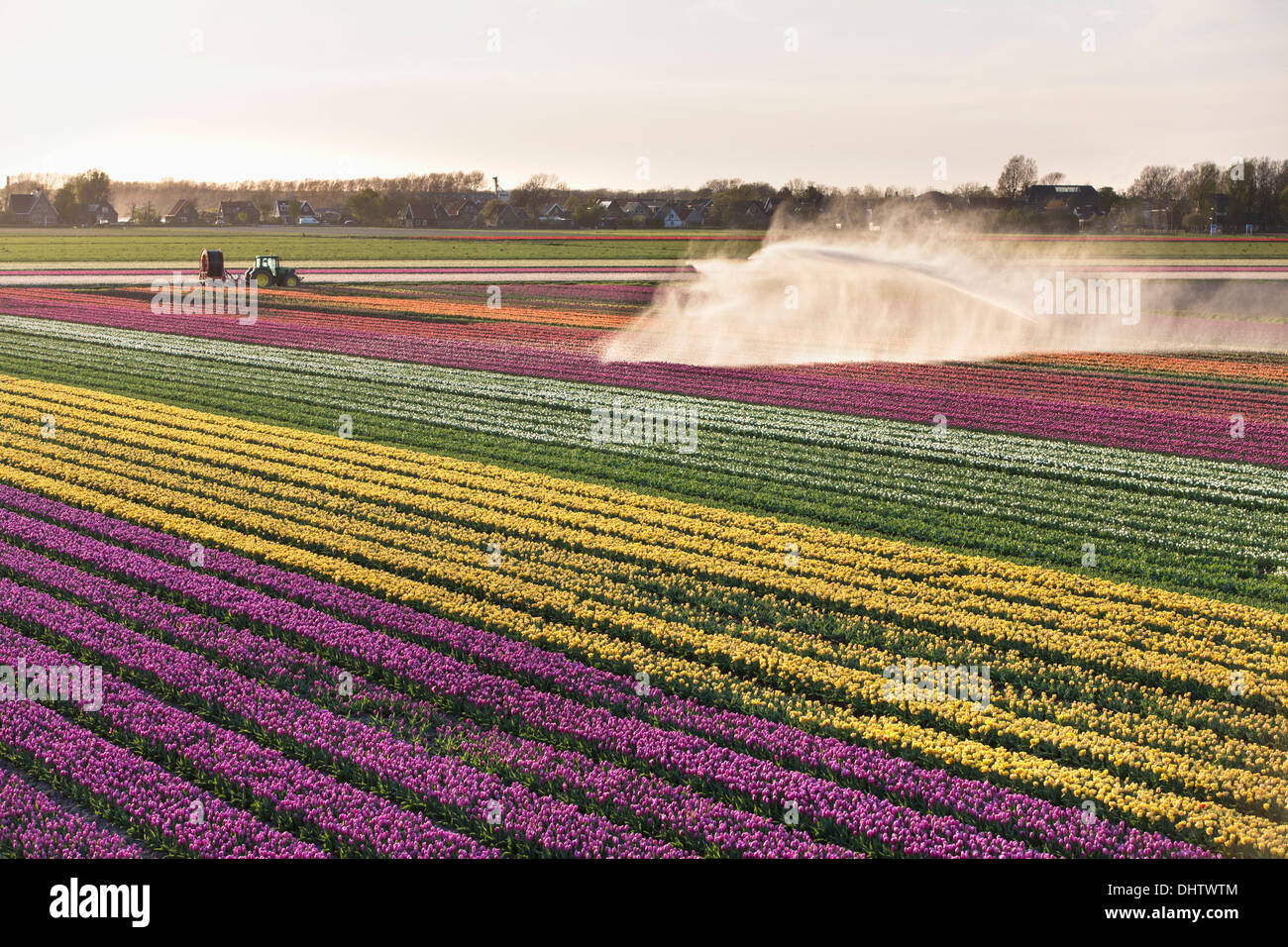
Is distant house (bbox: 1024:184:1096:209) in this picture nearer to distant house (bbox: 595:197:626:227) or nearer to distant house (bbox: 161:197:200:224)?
distant house (bbox: 595:197:626:227)

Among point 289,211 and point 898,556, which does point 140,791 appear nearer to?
point 898,556

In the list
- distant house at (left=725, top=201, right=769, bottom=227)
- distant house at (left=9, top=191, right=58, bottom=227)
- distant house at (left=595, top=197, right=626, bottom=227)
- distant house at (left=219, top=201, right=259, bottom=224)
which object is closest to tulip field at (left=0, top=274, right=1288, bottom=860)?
distant house at (left=725, top=201, right=769, bottom=227)

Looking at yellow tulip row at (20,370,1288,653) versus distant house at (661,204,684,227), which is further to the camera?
distant house at (661,204,684,227)

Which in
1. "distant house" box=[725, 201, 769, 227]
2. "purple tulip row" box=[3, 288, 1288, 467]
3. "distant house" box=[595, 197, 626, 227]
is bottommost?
"purple tulip row" box=[3, 288, 1288, 467]

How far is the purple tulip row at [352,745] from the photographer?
7.64m

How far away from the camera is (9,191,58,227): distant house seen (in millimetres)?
131125

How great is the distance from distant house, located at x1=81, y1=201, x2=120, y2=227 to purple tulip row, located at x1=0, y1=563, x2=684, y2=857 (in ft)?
421

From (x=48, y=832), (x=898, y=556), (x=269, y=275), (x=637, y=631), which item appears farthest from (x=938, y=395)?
(x=269, y=275)

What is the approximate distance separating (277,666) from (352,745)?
187cm

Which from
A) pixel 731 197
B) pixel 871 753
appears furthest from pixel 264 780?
pixel 731 197

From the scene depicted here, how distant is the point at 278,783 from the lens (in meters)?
8.21

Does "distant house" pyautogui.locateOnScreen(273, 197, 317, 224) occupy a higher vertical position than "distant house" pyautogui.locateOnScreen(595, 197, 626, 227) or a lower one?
higher

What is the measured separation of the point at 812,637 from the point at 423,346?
25.3m
